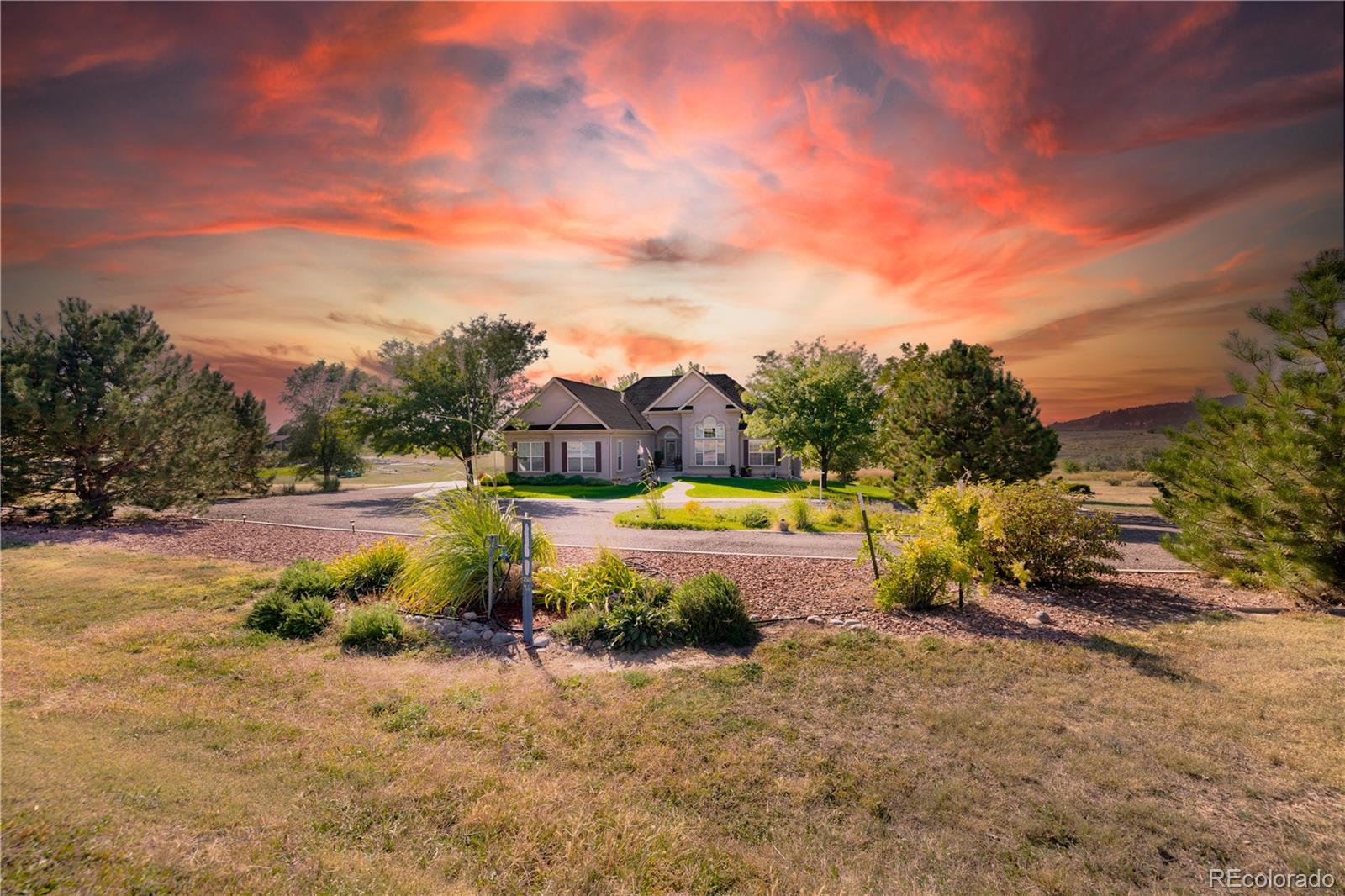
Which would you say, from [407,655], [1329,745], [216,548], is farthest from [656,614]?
[216,548]

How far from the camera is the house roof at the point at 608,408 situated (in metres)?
33.3

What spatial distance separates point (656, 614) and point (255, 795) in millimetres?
4447

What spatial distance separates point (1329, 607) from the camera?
825 centimetres

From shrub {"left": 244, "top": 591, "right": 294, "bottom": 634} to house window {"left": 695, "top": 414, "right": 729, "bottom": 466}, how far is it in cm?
2842

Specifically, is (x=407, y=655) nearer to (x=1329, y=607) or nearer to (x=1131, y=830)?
(x=1131, y=830)

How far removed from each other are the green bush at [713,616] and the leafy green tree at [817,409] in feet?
55.0

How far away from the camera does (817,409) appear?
23.4 m

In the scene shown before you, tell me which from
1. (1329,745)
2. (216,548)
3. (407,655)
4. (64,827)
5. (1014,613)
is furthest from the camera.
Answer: (216,548)

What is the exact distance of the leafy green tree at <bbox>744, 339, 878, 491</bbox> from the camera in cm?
2317

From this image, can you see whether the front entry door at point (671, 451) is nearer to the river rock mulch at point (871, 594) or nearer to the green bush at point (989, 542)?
the river rock mulch at point (871, 594)

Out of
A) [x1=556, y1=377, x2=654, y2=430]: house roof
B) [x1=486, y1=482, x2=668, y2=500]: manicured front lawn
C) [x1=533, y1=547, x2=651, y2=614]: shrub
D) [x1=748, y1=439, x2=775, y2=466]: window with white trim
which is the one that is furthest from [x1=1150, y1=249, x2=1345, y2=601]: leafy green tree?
[x1=556, y1=377, x2=654, y2=430]: house roof

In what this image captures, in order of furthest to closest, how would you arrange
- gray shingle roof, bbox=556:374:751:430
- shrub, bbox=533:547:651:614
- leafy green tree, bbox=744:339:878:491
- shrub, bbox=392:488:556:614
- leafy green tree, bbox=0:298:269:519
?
gray shingle roof, bbox=556:374:751:430
leafy green tree, bbox=744:339:878:491
leafy green tree, bbox=0:298:269:519
shrub, bbox=392:488:556:614
shrub, bbox=533:547:651:614

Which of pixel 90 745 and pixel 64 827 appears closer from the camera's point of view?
pixel 64 827

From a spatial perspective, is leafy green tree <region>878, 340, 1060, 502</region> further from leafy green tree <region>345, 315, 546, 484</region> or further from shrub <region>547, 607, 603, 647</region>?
leafy green tree <region>345, 315, 546, 484</region>
